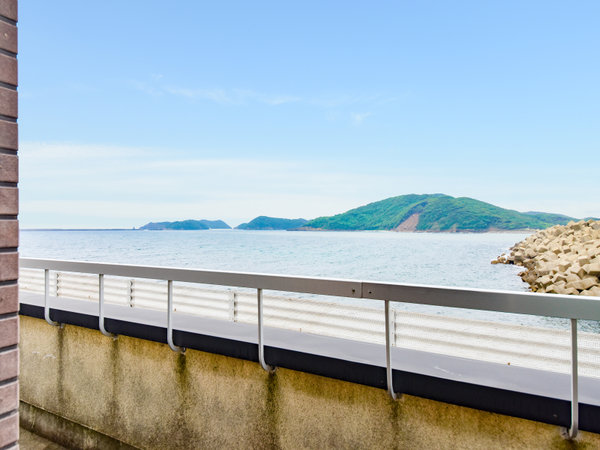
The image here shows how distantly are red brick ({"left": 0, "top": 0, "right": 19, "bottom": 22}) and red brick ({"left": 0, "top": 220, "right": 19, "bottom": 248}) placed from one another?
0.71m

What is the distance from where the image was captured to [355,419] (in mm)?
2881

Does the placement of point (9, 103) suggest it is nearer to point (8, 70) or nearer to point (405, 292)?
point (8, 70)

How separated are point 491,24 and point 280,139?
6497cm

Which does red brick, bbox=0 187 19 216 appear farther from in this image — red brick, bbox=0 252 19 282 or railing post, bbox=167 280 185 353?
railing post, bbox=167 280 185 353

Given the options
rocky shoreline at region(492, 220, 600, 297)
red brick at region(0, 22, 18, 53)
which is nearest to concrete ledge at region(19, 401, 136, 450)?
red brick at region(0, 22, 18, 53)

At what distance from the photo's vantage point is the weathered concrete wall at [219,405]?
2.59 meters

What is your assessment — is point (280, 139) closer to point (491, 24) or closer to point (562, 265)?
point (491, 24)

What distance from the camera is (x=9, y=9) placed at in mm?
1444

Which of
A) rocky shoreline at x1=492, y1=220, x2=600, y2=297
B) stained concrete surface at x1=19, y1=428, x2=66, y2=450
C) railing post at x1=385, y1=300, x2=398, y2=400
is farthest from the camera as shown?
rocky shoreline at x1=492, y1=220, x2=600, y2=297

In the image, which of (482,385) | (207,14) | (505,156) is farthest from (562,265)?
(505,156)

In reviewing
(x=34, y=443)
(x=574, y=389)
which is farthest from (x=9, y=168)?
(x=34, y=443)

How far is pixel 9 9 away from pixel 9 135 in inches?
17.3

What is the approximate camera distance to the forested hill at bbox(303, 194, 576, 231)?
13700 centimetres

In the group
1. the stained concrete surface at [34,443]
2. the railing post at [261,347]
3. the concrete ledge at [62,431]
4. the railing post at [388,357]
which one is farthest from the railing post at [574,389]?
the stained concrete surface at [34,443]
